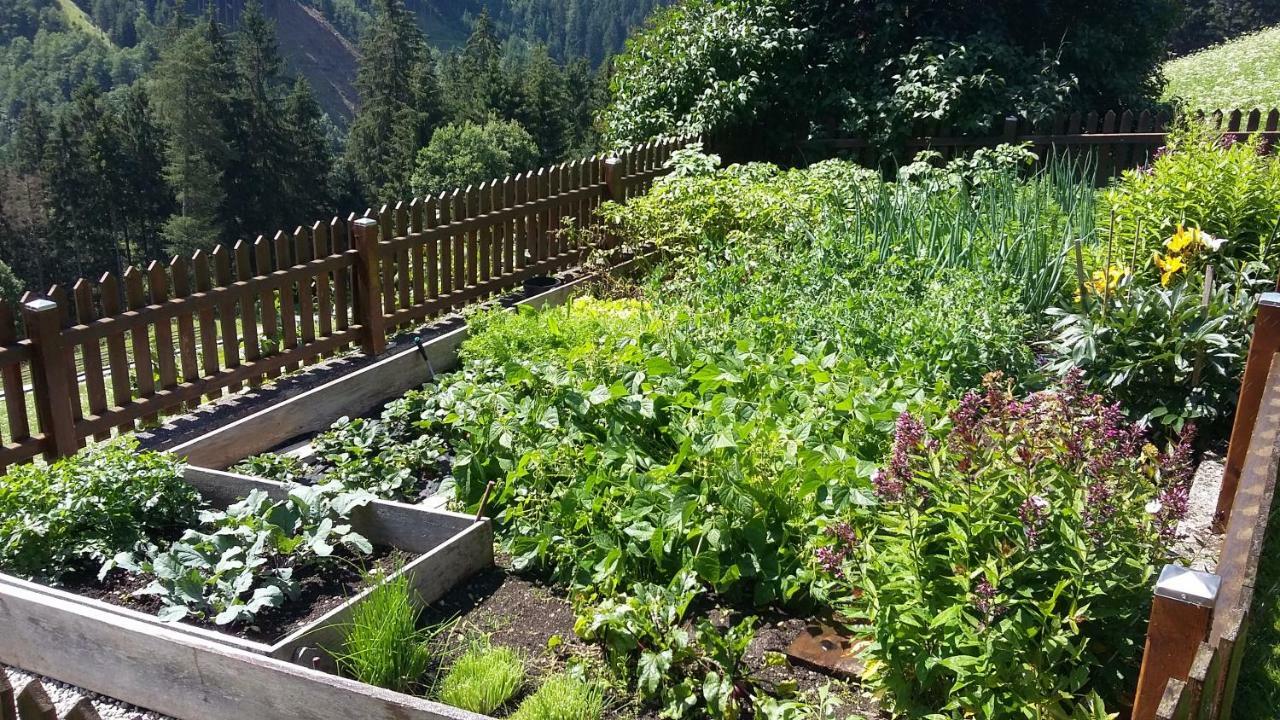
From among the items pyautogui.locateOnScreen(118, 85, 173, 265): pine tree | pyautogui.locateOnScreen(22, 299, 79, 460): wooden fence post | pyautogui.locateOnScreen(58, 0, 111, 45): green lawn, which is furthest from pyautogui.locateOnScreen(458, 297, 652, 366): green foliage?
pyautogui.locateOnScreen(58, 0, 111, 45): green lawn

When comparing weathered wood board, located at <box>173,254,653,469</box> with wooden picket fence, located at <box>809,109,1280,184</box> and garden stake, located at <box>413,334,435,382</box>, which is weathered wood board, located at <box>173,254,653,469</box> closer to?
garden stake, located at <box>413,334,435,382</box>

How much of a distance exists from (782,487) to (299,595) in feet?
5.98

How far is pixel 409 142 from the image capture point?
70.0 meters

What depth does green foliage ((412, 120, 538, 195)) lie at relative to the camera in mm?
58438

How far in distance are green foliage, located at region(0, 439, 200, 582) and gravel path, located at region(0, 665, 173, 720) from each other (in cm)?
46

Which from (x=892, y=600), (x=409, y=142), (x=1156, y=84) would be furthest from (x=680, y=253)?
(x=409, y=142)

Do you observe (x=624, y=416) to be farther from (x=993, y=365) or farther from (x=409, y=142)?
(x=409, y=142)

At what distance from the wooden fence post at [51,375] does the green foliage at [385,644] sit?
2.92m

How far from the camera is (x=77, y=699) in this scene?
3039 mm

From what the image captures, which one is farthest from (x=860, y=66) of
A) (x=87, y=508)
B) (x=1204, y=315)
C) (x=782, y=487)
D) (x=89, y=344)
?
(x=87, y=508)

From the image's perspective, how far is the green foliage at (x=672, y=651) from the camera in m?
2.83

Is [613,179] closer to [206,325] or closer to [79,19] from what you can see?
[206,325]

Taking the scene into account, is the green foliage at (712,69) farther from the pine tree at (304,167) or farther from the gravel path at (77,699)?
the pine tree at (304,167)

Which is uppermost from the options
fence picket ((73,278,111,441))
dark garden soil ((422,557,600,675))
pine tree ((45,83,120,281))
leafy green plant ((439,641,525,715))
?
fence picket ((73,278,111,441))
